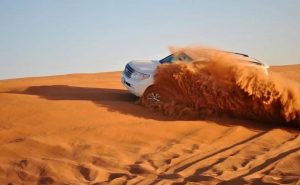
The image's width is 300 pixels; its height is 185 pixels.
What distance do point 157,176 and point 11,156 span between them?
248cm

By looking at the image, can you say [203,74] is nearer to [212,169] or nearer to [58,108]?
[58,108]

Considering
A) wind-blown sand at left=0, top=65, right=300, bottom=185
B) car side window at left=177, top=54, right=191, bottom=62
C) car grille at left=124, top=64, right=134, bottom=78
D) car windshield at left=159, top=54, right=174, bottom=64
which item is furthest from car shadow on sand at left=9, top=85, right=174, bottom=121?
car side window at left=177, top=54, right=191, bottom=62

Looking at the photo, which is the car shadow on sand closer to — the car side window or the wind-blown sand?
the wind-blown sand

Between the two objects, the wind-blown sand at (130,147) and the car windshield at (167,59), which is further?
the car windshield at (167,59)

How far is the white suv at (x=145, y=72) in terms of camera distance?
35.4 ft

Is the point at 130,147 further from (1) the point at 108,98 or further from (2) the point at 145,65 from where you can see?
(1) the point at 108,98

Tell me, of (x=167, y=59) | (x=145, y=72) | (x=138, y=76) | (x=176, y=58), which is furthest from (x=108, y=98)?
(x=176, y=58)

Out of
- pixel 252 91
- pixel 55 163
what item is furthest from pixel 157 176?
pixel 252 91

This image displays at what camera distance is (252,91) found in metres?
9.23

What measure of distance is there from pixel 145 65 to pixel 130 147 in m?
4.53

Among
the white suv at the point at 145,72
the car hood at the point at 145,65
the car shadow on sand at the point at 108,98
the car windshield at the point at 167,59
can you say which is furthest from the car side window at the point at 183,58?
the car shadow on sand at the point at 108,98

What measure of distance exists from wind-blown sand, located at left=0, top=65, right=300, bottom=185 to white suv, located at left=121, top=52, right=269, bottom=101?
0.61m

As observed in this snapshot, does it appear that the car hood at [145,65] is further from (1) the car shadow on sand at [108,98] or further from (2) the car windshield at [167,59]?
(1) the car shadow on sand at [108,98]

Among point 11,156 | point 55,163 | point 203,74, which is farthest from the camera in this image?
point 203,74
